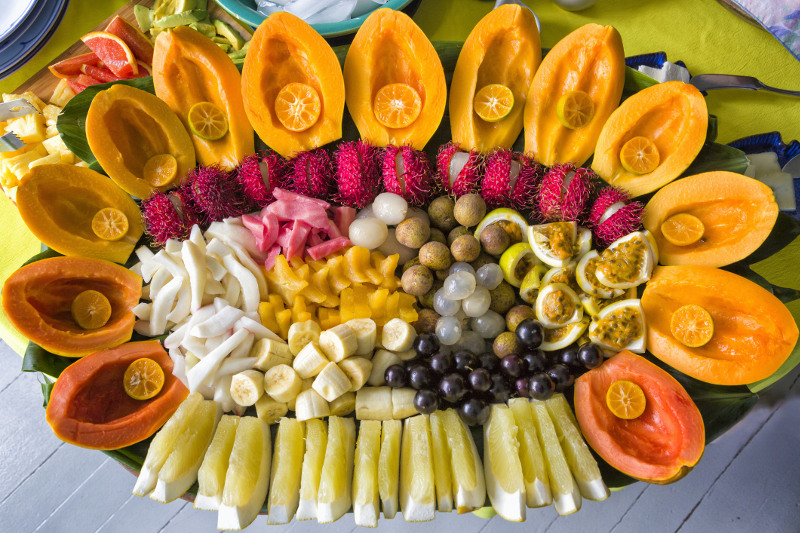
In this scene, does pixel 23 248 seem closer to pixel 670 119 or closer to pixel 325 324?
pixel 325 324

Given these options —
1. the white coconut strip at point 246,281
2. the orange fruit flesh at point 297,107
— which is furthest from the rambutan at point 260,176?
the white coconut strip at point 246,281

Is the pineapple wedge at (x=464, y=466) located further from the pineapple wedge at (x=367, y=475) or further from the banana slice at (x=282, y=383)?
the banana slice at (x=282, y=383)

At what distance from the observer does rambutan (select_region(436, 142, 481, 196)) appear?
67.4 inches

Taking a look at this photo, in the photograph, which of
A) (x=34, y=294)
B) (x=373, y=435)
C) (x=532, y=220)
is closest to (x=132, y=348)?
(x=34, y=294)

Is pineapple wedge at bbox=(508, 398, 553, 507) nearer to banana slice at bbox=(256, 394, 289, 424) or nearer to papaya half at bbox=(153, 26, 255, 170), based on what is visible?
banana slice at bbox=(256, 394, 289, 424)

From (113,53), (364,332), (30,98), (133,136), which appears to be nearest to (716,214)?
(364,332)

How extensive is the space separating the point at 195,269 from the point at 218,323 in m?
0.19

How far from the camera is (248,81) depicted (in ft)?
5.59

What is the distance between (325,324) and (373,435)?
400 millimetres

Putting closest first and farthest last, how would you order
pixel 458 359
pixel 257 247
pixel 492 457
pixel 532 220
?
pixel 492 457 → pixel 458 359 → pixel 257 247 → pixel 532 220

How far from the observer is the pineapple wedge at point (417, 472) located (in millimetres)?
1355

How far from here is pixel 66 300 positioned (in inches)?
64.4

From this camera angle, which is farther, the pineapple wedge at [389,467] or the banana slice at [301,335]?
the banana slice at [301,335]

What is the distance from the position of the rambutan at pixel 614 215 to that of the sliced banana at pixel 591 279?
0.09 m
